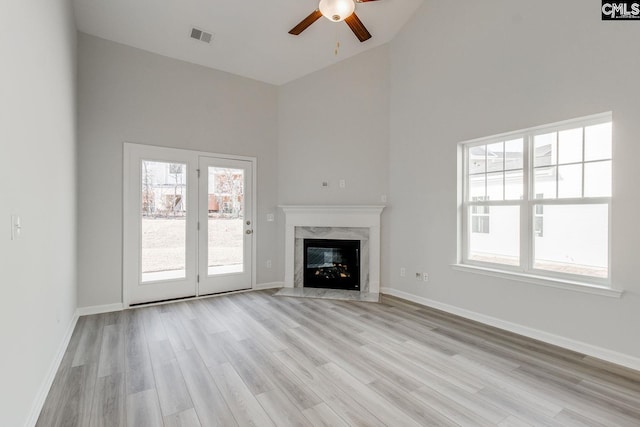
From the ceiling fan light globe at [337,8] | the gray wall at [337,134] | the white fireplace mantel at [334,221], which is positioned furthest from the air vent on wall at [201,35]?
the white fireplace mantel at [334,221]

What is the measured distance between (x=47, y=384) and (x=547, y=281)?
169 inches

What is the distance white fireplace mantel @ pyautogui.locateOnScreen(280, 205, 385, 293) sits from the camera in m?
4.67

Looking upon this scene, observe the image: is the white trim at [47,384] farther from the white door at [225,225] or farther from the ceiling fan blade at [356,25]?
the ceiling fan blade at [356,25]

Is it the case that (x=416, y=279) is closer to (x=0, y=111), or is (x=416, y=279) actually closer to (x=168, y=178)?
(x=168, y=178)

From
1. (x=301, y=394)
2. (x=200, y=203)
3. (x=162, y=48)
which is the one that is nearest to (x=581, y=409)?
(x=301, y=394)

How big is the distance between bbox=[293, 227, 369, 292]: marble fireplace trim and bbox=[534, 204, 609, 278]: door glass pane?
7.28ft

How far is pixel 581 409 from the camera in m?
1.98

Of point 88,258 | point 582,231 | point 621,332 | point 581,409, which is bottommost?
point 581,409

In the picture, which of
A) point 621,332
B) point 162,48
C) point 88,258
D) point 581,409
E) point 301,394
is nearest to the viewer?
point 581,409

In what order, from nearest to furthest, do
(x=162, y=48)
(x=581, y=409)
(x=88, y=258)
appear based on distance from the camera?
(x=581, y=409) → (x=88, y=258) → (x=162, y=48)

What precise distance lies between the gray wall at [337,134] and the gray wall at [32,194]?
9.81ft

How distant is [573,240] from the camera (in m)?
2.93

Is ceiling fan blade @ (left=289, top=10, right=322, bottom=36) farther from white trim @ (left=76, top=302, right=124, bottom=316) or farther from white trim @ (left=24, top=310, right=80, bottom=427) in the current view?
white trim @ (left=76, top=302, right=124, bottom=316)

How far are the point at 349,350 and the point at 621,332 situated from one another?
2.29 metres
